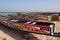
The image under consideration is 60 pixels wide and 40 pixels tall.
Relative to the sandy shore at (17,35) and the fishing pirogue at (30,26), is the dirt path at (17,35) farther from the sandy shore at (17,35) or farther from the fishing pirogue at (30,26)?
the fishing pirogue at (30,26)

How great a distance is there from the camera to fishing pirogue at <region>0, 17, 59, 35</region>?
506 centimetres

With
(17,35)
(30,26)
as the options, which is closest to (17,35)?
(17,35)

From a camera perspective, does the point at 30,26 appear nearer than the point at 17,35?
Yes

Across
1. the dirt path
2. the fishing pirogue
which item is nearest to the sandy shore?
the dirt path

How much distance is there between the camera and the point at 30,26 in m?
5.22

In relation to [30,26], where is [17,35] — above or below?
below

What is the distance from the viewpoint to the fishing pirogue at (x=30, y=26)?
16.6ft

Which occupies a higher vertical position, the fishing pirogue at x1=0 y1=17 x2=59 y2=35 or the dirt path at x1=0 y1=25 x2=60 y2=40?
the fishing pirogue at x1=0 y1=17 x2=59 y2=35

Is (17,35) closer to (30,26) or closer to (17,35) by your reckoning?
(17,35)

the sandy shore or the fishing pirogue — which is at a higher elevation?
the fishing pirogue

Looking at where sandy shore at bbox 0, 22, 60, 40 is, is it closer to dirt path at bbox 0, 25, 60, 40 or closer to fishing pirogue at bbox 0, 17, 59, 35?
dirt path at bbox 0, 25, 60, 40

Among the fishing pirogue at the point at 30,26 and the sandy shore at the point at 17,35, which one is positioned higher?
the fishing pirogue at the point at 30,26

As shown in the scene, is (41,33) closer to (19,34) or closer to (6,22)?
(19,34)

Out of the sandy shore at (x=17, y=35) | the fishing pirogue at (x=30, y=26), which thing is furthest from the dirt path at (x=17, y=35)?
the fishing pirogue at (x=30, y=26)
